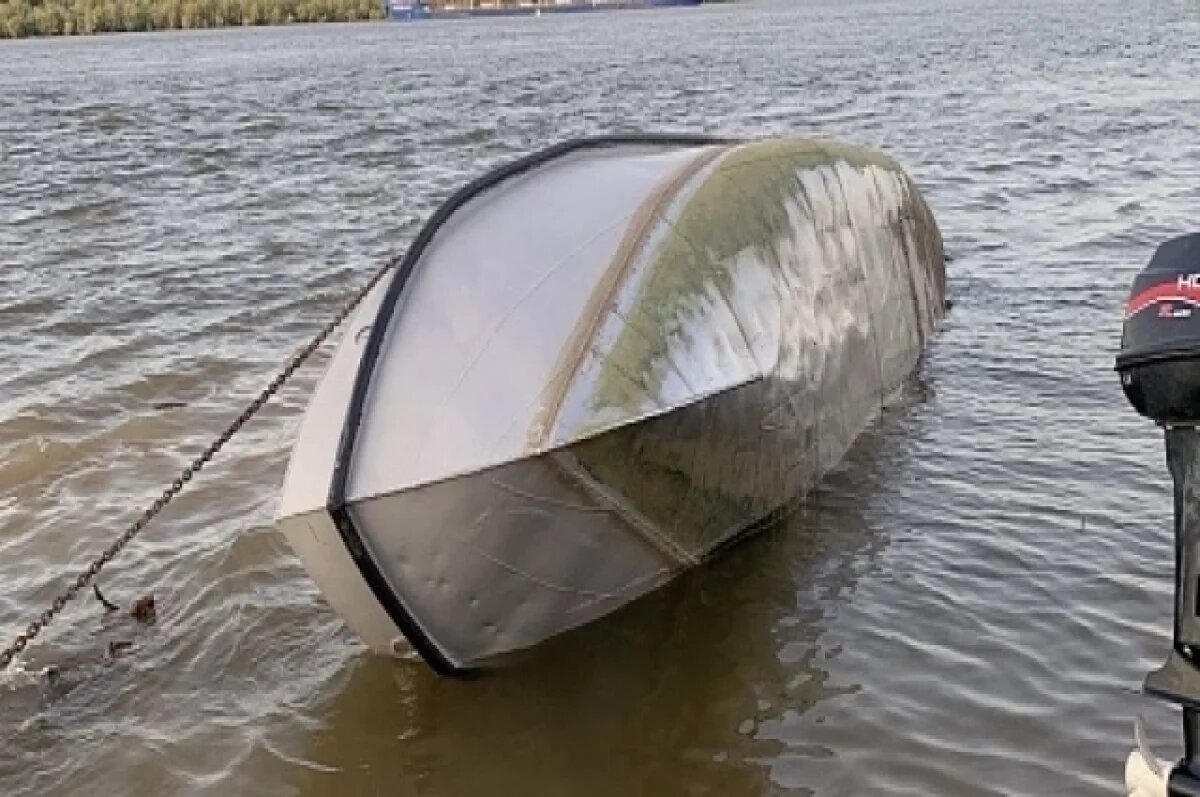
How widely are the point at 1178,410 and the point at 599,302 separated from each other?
8.71ft

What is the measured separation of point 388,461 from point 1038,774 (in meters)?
2.30

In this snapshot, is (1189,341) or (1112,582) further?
(1112,582)

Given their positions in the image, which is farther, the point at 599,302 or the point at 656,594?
the point at 656,594

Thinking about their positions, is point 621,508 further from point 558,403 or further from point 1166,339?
point 1166,339

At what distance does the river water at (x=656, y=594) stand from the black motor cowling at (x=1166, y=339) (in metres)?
2.22

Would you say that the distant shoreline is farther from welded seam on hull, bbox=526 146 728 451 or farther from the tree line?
welded seam on hull, bbox=526 146 728 451

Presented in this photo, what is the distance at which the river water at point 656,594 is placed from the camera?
4770mm

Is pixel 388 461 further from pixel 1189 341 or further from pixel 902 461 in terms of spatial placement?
pixel 902 461

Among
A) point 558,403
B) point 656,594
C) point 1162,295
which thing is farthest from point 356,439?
point 1162,295

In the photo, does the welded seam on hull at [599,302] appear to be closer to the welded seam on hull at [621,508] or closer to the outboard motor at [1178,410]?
the welded seam on hull at [621,508]

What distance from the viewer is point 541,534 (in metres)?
4.79

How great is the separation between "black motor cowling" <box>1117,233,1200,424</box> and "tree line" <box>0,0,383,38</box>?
78124 mm

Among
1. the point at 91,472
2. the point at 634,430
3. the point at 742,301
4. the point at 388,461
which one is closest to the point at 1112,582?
the point at 742,301

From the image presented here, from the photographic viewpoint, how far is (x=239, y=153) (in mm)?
21594
